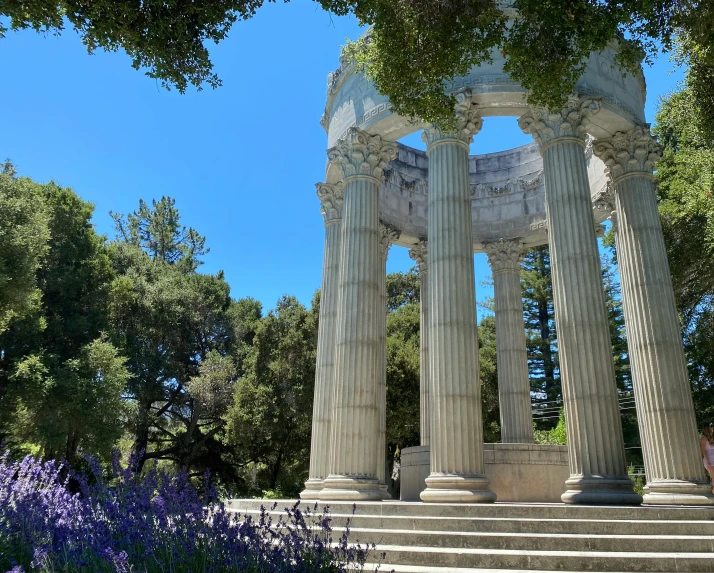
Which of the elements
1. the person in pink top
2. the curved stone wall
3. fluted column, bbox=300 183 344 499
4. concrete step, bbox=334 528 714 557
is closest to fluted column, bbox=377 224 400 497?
the curved stone wall

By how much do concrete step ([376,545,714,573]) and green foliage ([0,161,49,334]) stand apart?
3234cm

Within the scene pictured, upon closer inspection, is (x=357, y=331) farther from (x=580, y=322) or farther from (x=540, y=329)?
(x=540, y=329)

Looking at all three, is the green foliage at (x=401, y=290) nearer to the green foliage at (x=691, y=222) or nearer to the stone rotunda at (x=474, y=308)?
the green foliage at (x=691, y=222)

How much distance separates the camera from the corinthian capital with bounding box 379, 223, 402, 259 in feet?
113

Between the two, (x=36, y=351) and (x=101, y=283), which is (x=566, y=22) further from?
(x=101, y=283)

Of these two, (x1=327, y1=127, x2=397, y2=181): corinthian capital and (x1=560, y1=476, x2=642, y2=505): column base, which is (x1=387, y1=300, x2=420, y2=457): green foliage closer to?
(x1=327, y1=127, x2=397, y2=181): corinthian capital

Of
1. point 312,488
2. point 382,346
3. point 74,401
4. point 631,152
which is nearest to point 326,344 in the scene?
point 382,346

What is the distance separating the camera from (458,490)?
61.5 ft

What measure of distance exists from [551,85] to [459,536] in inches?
505

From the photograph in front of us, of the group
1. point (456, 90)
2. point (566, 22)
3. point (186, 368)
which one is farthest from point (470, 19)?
point (186, 368)

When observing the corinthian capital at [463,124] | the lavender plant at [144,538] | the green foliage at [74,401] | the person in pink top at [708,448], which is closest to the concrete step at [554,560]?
the lavender plant at [144,538]

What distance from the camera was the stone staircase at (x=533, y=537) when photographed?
12.6m

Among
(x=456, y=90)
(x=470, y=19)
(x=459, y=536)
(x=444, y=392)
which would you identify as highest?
(x=456, y=90)

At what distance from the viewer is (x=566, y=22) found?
1438 cm
